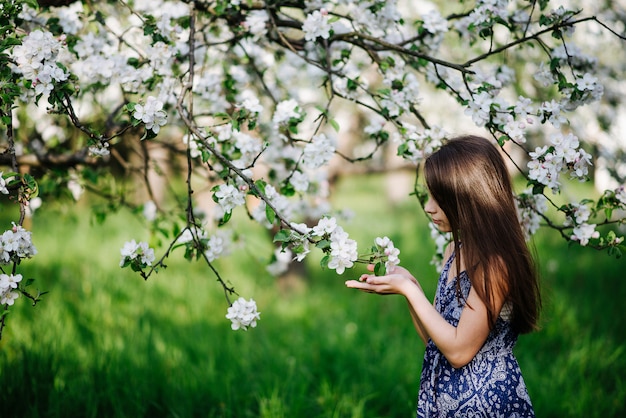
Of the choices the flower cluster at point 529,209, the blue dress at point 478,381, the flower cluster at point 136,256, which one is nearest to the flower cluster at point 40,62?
the flower cluster at point 136,256

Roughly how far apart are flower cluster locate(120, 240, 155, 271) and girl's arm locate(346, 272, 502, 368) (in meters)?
0.73

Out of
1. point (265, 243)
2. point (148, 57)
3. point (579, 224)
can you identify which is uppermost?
point (265, 243)

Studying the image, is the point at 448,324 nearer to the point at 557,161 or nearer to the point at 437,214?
the point at 437,214

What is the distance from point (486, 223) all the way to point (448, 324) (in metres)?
0.33

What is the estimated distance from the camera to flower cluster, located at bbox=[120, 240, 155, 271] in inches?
64.6

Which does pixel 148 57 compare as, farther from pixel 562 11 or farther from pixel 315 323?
pixel 315 323

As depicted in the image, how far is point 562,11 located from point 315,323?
109 inches

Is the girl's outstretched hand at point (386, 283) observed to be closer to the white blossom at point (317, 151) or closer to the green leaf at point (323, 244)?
the green leaf at point (323, 244)

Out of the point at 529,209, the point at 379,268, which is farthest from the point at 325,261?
the point at 529,209

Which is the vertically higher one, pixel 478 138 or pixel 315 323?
pixel 315 323

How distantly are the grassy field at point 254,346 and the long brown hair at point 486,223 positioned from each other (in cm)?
42

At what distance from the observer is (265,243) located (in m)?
5.91

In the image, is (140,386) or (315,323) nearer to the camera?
(140,386)

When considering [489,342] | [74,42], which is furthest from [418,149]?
[74,42]
